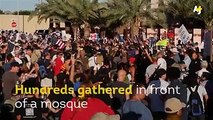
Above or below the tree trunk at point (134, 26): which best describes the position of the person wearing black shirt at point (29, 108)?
below

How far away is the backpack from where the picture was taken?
1030 centimetres

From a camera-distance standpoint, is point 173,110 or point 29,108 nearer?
Result: point 173,110

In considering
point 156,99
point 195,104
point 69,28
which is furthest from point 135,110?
point 69,28

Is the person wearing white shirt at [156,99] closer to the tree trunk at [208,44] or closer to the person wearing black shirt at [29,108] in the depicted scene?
the person wearing black shirt at [29,108]

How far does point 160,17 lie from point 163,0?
9.76 ft

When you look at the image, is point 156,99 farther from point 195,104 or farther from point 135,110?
point 135,110

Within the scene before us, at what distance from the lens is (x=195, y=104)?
10.3m

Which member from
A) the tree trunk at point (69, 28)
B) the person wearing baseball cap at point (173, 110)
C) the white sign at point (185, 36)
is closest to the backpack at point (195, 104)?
the person wearing baseball cap at point (173, 110)

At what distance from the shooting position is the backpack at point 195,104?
10305 mm

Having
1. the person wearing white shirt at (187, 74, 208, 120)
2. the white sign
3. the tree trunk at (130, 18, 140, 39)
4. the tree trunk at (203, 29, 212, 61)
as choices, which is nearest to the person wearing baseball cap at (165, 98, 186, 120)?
the person wearing white shirt at (187, 74, 208, 120)

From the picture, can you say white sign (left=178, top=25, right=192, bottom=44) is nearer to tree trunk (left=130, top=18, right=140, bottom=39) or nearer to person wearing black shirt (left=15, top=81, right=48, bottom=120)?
person wearing black shirt (left=15, top=81, right=48, bottom=120)

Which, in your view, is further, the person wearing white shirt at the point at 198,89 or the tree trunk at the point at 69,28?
the tree trunk at the point at 69,28

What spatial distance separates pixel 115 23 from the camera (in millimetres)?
44781

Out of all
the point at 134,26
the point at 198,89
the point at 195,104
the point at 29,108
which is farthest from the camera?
the point at 134,26
